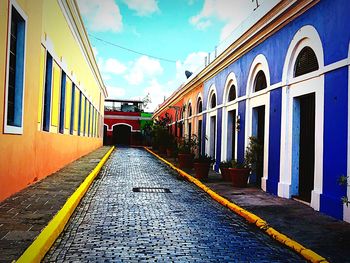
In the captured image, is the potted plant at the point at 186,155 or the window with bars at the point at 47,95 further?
the potted plant at the point at 186,155

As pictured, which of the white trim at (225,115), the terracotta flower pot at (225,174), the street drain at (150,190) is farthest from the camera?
the white trim at (225,115)

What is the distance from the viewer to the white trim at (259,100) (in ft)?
32.7

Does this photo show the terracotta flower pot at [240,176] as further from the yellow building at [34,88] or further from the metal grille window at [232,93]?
the yellow building at [34,88]

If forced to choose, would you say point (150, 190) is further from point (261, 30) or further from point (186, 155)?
point (186, 155)

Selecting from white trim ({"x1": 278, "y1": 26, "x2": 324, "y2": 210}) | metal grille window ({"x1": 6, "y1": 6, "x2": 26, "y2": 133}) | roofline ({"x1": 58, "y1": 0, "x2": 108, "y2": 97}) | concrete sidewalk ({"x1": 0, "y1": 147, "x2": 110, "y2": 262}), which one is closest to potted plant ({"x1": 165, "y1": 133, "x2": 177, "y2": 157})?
roofline ({"x1": 58, "y1": 0, "x2": 108, "y2": 97})

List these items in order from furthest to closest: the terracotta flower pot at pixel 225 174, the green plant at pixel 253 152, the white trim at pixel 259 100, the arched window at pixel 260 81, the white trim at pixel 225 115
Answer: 1. the white trim at pixel 225 115
2. the terracotta flower pot at pixel 225 174
3. the arched window at pixel 260 81
4. the green plant at pixel 253 152
5. the white trim at pixel 259 100

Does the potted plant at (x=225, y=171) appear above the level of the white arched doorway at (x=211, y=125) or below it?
below

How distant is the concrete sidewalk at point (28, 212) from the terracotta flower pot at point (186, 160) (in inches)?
269

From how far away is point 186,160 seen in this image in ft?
53.0

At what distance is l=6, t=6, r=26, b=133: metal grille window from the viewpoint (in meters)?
7.09

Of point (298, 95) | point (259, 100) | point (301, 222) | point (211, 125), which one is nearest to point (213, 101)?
point (211, 125)

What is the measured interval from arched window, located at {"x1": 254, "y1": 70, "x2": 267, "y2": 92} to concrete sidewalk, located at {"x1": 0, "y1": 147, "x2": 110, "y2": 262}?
5.51m

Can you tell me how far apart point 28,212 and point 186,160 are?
10521 millimetres

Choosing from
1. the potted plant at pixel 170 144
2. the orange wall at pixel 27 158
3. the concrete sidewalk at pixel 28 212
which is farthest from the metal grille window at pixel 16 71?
the potted plant at pixel 170 144
